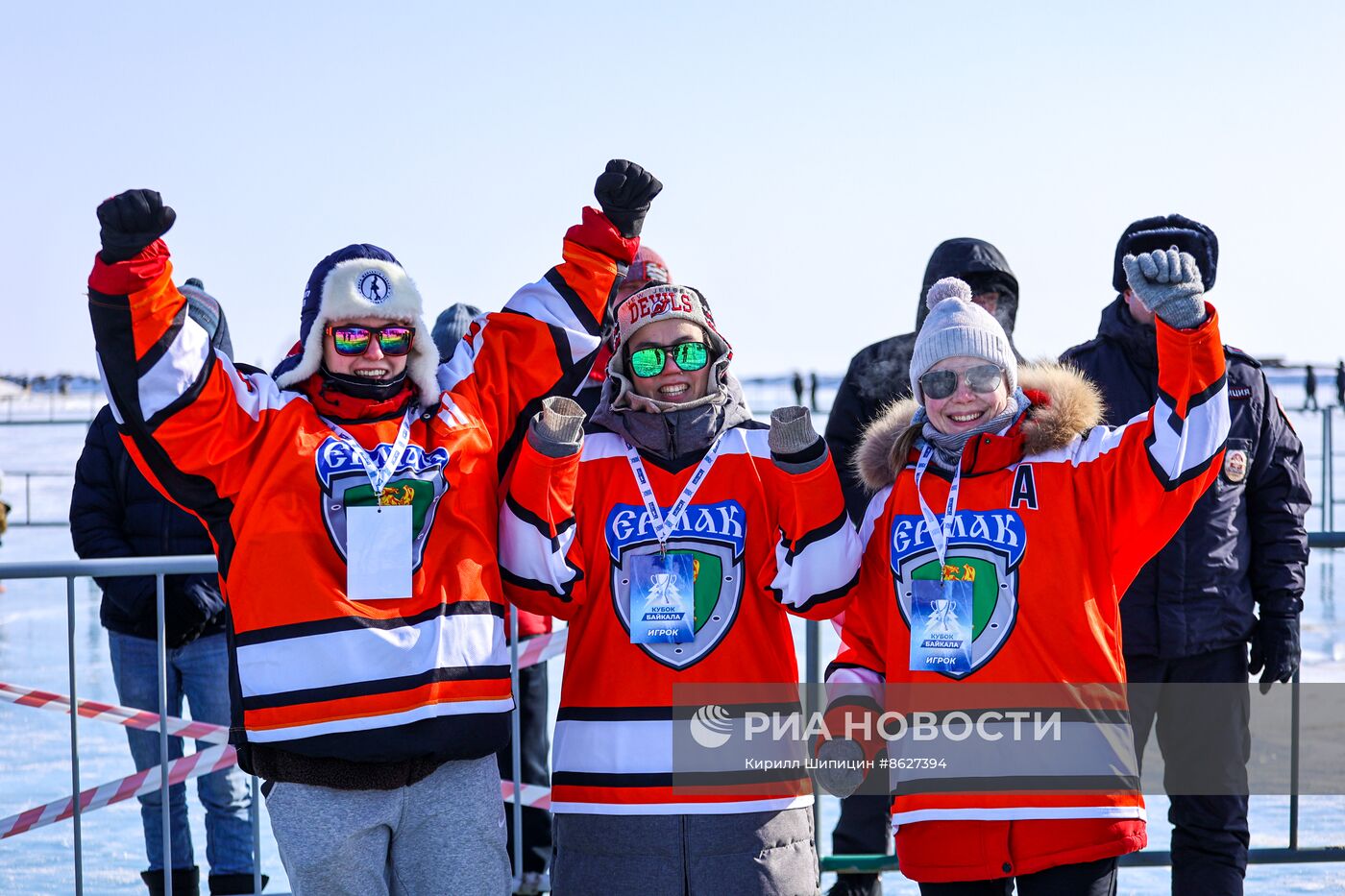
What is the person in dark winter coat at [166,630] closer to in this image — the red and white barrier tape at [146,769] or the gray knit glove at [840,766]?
the red and white barrier tape at [146,769]

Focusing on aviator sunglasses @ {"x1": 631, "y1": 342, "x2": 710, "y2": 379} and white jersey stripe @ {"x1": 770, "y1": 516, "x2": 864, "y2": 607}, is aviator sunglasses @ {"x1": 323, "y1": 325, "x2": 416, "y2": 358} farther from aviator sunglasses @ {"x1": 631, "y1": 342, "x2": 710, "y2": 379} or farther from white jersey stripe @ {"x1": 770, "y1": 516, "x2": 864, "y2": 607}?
white jersey stripe @ {"x1": 770, "y1": 516, "x2": 864, "y2": 607}

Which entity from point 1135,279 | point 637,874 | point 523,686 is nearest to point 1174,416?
point 1135,279

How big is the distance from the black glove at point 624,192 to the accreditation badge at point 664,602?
0.87 meters

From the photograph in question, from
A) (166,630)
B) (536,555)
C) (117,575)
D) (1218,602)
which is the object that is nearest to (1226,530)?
(1218,602)

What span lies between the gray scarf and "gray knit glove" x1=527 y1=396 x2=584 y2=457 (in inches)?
32.8

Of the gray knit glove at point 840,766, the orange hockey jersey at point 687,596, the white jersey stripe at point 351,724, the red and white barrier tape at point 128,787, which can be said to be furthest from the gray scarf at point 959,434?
the red and white barrier tape at point 128,787

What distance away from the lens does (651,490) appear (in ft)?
10.4

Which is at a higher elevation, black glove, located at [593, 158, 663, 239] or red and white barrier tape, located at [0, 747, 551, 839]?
Result: black glove, located at [593, 158, 663, 239]

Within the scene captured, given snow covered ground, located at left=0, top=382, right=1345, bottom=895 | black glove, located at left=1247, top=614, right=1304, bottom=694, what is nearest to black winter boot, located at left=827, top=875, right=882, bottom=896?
snow covered ground, located at left=0, top=382, right=1345, bottom=895

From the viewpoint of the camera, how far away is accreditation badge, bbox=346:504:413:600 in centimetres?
295

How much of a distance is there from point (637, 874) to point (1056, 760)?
0.96m

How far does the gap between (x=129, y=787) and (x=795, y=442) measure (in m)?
2.83

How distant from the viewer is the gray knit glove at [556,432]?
3.02 m

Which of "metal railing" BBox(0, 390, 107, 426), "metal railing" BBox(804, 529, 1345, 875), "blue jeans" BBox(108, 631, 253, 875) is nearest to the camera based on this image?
"metal railing" BBox(804, 529, 1345, 875)
